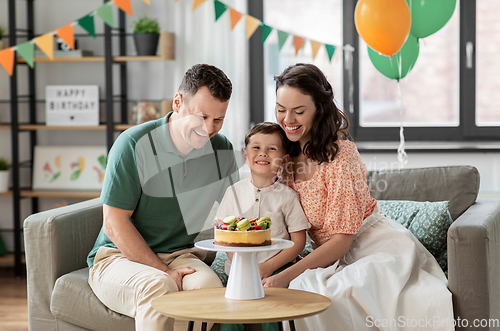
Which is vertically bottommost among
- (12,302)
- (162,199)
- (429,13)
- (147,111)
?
(12,302)

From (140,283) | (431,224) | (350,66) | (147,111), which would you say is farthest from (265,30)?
(140,283)

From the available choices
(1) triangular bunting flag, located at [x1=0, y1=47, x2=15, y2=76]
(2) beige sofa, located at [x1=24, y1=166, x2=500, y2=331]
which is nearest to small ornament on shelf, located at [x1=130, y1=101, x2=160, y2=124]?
(1) triangular bunting flag, located at [x1=0, y1=47, x2=15, y2=76]

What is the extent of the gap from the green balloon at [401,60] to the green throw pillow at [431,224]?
3.20 ft

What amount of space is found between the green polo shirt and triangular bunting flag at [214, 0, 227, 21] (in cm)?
156

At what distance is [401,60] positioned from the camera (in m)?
A: 2.81

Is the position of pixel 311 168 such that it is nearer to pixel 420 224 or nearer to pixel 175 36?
pixel 420 224

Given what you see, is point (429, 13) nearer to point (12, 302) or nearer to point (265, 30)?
point (265, 30)

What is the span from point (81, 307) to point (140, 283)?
34cm

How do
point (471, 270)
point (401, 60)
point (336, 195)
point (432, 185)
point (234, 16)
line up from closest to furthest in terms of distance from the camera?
1. point (471, 270)
2. point (336, 195)
3. point (432, 185)
4. point (401, 60)
5. point (234, 16)

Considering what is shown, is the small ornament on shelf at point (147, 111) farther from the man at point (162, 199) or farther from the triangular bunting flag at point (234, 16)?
the man at point (162, 199)

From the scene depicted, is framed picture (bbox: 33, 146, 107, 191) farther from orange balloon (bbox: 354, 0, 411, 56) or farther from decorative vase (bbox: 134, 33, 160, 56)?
orange balloon (bbox: 354, 0, 411, 56)

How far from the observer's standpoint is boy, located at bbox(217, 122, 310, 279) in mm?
1764

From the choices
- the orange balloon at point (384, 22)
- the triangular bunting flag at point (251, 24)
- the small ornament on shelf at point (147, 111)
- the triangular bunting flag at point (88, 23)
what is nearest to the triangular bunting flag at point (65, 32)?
the triangular bunting flag at point (88, 23)

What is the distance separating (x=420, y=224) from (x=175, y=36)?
217 centimetres
